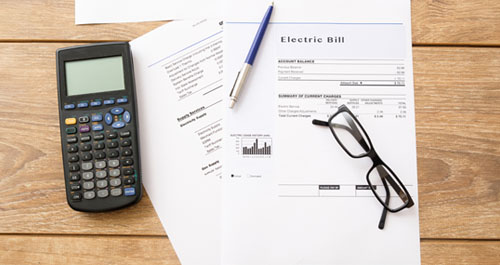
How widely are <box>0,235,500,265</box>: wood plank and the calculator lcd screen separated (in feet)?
0.64

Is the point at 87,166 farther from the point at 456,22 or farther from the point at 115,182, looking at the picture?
the point at 456,22

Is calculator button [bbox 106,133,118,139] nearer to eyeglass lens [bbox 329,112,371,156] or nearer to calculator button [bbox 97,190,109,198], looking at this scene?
calculator button [bbox 97,190,109,198]

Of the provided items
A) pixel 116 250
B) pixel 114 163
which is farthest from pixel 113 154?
pixel 116 250

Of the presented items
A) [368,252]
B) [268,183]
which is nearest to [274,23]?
[268,183]

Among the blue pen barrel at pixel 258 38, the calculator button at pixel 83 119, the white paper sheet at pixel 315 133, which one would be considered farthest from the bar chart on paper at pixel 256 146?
the calculator button at pixel 83 119

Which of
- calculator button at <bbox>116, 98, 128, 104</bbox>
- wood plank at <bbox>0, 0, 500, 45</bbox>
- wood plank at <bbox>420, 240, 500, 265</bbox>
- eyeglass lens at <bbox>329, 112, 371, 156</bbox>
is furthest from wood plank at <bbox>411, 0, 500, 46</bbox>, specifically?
calculator button at <bbox>116, 98, 128, 104</bbox>

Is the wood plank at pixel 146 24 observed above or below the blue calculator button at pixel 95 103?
above

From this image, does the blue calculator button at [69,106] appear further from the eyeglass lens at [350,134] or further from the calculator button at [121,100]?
the eyeglass lens at [350,134]

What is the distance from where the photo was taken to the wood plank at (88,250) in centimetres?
48

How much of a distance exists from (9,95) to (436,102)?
1.89 feet

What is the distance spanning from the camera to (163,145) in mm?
506

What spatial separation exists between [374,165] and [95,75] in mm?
381

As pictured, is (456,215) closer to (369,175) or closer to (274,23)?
(369,175)

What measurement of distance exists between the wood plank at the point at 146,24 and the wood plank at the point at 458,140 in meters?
0.02
